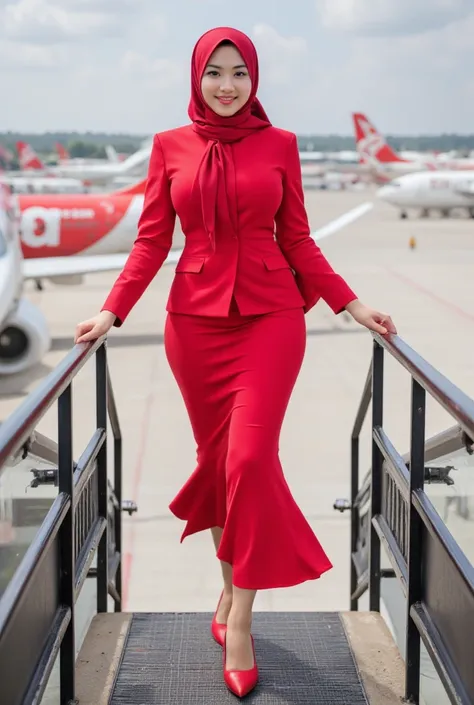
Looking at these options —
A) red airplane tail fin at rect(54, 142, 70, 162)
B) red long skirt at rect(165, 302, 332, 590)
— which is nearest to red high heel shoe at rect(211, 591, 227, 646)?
red long skirt at rect(165, 302, 332, 590)

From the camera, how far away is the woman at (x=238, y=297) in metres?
3.18

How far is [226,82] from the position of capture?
3.23m

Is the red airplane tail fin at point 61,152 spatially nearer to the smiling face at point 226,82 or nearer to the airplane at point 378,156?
the airplane at point 378,156

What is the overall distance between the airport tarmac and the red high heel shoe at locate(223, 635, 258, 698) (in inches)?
41.5

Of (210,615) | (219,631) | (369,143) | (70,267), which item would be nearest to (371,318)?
(219,631)

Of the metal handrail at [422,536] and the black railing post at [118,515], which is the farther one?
the black railing post at [118,515]

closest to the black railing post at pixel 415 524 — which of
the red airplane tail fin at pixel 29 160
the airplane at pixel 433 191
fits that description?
the airplane at pixel 433 191

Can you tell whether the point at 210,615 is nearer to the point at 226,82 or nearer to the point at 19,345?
the point at 226,82

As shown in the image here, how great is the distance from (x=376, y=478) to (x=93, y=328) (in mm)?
1290

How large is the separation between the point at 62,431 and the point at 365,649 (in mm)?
1493

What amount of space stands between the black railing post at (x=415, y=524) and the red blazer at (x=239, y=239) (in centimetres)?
69

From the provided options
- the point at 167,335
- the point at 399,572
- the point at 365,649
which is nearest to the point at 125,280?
the point at 167,335

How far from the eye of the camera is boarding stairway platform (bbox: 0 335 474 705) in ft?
7.47

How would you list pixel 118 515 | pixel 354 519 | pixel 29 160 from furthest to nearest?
pixel 29 160 < pixel 354 519 < pixel 118 515
